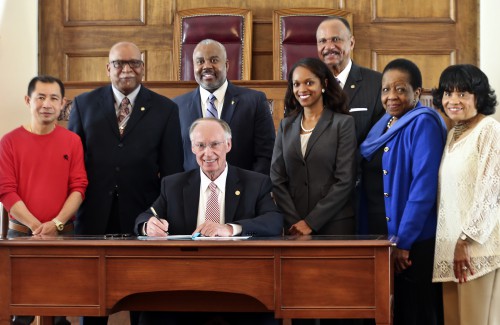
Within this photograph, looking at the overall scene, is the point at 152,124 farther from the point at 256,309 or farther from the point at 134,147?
the point at 256,309

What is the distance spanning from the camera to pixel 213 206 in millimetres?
3609

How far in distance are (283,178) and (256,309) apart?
2.57 feet

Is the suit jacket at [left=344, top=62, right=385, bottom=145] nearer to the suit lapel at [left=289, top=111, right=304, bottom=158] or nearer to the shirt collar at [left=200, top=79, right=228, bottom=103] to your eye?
the suit lapel at [left=289, top=111, right=304, bottom=158]

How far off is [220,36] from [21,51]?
1.69 metres

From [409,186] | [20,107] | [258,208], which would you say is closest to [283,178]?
[258,208]

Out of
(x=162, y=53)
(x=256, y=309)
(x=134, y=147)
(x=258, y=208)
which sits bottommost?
(x=256, y=309)

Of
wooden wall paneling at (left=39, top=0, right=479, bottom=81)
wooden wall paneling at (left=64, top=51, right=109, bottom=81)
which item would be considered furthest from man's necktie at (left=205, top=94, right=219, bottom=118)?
wooden wall paneling at (left=64, top=51, right=109, bottom=81)

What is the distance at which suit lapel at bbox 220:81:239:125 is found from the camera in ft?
14.0

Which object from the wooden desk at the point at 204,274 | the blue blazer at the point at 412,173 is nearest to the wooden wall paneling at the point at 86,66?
the blue blazer at the point at 412,173

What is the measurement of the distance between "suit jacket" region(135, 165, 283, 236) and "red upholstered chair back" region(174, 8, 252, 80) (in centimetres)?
322

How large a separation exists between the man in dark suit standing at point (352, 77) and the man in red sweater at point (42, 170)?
1349 mm

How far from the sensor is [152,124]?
411 centimetres

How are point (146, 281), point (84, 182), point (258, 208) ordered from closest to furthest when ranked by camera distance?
point (146, 281) < point (258, 208) < point (84, 182)

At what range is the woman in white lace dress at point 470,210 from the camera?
3.43 meters
